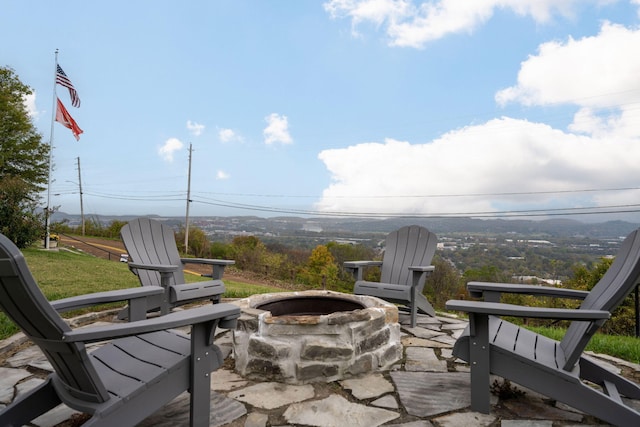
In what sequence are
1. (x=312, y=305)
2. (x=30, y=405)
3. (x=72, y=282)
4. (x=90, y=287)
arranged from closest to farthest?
1. (x=30, y=405)
2. (x=312, y=305)
3. (x=90, y=287)
4. (x=72, y=282)

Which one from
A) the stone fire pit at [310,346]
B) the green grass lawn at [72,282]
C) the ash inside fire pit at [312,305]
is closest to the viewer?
the stone fire pit at [310,346]

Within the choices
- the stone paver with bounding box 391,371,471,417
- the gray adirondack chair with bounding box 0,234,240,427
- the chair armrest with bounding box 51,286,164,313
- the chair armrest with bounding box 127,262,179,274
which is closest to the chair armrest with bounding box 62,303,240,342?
the gray adirondack chair with bounding box 0,234,240,427

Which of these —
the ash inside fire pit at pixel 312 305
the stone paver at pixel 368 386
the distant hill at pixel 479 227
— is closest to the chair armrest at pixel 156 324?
the stone paver at pixel 368 386

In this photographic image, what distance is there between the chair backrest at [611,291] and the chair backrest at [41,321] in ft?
6.72

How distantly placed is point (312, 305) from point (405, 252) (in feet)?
4.71

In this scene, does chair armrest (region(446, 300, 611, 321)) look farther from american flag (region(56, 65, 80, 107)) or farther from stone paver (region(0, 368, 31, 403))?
american flag (region(56, 65, 80, 107))

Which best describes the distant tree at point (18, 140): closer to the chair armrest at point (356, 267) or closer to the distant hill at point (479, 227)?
the distant hill at point (479, 227)

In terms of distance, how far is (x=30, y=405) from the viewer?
5.19 feet

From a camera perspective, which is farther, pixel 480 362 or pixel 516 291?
pixel 516 291

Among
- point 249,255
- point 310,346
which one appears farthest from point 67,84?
point 310,346

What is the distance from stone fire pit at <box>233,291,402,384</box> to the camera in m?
2.26

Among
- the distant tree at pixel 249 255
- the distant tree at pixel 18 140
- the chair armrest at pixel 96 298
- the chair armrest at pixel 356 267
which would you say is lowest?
the distant tree at pixel 249 255

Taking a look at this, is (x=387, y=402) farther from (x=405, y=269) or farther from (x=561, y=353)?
(x=405, y=269)

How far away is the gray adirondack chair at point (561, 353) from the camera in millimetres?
1681
